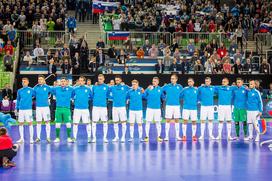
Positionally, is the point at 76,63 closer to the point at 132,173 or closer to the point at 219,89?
the point at 219,89

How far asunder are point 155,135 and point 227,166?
19.2 feet

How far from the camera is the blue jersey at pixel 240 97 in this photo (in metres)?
19.9

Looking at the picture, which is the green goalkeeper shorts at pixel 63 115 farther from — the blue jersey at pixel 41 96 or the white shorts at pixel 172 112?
the white shorts at pixel 172 112

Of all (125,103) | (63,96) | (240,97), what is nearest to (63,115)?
(63,96)

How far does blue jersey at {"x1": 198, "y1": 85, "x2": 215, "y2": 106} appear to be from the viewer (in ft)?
65.7

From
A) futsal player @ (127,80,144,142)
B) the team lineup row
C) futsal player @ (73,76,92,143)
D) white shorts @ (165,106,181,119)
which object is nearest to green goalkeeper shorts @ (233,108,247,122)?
the team lineup row

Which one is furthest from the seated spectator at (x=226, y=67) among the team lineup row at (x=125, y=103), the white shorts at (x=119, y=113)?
the white shorts at (x=119, y=113)

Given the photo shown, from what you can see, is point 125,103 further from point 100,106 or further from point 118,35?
point 118,35

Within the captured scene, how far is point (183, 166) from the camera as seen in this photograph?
15.6m

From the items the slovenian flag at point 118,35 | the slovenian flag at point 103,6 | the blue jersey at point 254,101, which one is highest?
the slovenian flag at point 103,6

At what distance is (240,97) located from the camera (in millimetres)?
19906

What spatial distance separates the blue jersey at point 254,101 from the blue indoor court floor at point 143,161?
127 cm

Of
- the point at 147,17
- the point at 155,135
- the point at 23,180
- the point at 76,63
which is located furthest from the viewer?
the point at 147,17

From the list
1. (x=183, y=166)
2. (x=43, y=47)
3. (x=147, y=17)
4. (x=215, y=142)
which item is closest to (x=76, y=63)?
(x=43, y=47)
